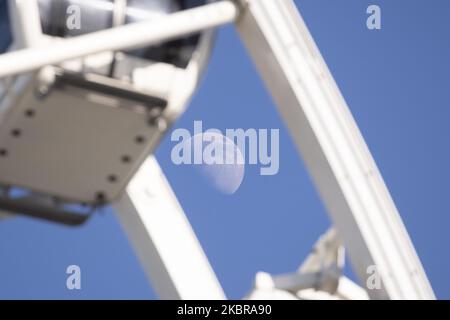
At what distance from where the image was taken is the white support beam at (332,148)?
20125 mm

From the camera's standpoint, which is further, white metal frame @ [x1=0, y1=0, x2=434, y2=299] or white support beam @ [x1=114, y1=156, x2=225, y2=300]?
white support beam @ [x1=114, y1=156, x2=225, y2=300]

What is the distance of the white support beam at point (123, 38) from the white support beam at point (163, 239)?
3784 millimetres

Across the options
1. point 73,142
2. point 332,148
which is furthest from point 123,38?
point 332,148

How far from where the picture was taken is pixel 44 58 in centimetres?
1880

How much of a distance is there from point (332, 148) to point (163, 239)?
13.1ft

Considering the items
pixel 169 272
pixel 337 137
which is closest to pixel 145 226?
pixel 169 272

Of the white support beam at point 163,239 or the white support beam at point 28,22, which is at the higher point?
the white support beam at point 28,22

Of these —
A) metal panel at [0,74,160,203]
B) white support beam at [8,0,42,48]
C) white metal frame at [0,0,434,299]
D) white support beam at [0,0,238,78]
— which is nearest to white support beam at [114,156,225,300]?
metal panel at [0,74,160,203]

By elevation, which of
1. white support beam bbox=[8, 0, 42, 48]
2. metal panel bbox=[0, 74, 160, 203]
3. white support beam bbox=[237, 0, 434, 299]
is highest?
white support beam bbox=[8, 0, 42, 48]

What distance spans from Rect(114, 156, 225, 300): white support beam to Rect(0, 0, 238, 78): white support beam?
149 inches

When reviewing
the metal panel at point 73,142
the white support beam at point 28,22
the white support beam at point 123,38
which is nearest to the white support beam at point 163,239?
the metal panel at point 73,142

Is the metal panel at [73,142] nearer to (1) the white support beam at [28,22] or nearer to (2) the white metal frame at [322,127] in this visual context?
(1) the white support beam at [28,22]

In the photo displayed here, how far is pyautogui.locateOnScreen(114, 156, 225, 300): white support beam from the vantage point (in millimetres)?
23047

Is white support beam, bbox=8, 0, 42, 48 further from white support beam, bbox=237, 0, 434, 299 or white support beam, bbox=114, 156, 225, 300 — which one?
white support beam, bbox=114, 156, 225, 300
